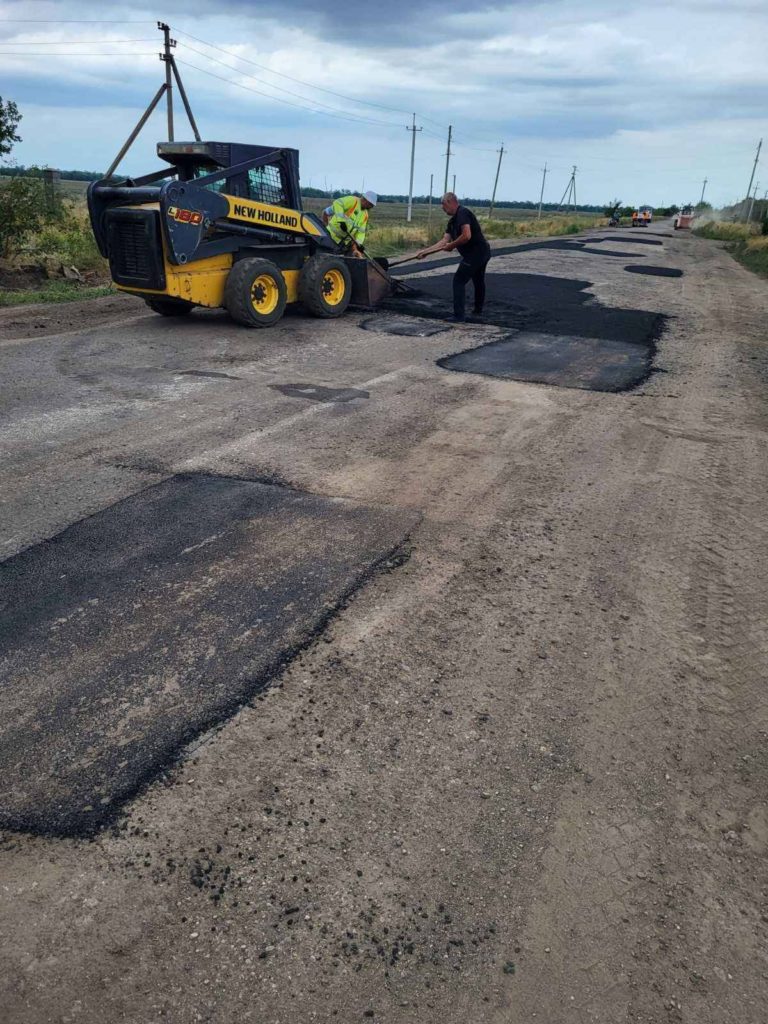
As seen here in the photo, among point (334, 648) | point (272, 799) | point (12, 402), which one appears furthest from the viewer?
point (12, 402)

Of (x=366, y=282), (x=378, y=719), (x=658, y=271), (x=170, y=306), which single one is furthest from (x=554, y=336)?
(x=658, y=271)

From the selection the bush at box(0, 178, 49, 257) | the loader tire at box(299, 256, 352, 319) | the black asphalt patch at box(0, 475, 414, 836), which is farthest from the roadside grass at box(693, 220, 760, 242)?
the black asphalt patch at box(0, 475, 414, 836)

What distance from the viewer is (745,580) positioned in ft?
13.2

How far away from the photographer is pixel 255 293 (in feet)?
32.3

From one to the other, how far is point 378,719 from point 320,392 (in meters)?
4.83

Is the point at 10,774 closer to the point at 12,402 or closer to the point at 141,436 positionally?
the point at 141,436

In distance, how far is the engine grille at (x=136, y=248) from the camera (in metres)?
8.50

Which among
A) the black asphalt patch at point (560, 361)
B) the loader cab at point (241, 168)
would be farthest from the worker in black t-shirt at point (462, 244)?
the loader cab at point (241, 168)

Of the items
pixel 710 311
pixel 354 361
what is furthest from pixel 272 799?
pixel 710 311

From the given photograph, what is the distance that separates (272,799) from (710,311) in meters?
13.3

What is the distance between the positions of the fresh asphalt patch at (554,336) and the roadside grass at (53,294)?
5020 millimetres

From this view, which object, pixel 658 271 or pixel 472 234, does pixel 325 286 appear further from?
pixel 658 271

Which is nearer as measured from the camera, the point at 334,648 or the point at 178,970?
the point at 178,970

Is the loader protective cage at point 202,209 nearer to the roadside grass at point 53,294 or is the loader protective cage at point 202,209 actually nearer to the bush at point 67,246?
the roadside grass at point 53,294
